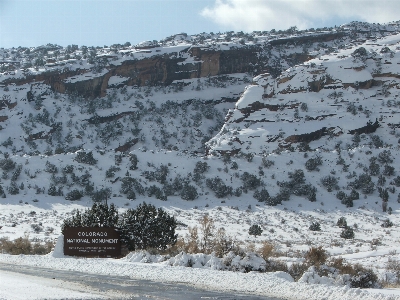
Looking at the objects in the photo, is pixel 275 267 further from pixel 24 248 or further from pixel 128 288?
pixel 24 248

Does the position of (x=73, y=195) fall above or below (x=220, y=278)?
above

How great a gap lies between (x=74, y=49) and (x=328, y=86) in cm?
6922

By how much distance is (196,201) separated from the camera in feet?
154

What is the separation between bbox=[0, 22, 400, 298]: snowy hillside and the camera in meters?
40.5

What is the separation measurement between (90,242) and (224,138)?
47.9m

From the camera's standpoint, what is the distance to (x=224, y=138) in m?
67.4

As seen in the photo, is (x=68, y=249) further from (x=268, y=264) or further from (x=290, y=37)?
(x=290, y=37)

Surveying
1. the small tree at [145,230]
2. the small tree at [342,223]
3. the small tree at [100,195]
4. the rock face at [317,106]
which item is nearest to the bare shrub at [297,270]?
the small tree at [145,230]

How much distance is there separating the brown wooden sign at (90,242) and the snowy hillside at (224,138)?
6.84 m

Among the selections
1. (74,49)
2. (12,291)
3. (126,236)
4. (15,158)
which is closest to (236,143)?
(15,158)

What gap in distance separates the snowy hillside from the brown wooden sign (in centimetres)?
684

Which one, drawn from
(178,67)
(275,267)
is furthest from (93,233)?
(178,67)

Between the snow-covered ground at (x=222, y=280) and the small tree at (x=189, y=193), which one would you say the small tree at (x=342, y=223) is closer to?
the small tree at (x=189, y=193)

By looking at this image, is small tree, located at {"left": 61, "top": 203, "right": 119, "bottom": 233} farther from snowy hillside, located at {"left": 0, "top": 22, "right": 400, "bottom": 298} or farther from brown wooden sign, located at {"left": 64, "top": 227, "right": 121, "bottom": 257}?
snowy hillside, located at {"left": 0, "top": 22, "right": 400, "bottom": 298}
